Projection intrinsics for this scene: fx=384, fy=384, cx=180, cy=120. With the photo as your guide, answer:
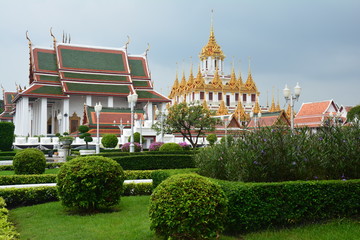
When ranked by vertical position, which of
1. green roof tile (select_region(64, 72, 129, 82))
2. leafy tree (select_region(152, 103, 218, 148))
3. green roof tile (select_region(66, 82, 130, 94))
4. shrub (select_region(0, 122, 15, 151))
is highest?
green roof tile (select_region(64, 72, 129, 82))

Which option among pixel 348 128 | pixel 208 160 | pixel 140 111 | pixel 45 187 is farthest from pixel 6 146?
pixel 348 128

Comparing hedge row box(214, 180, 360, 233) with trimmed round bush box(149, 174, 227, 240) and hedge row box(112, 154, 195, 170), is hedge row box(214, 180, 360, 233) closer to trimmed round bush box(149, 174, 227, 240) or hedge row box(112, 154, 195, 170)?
trimmed round bush box(149, 174, 227, 240)

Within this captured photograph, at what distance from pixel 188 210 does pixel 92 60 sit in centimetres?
4569

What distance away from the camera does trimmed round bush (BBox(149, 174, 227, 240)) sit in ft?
18.0

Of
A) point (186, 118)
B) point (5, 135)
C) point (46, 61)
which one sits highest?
point (46, 61)

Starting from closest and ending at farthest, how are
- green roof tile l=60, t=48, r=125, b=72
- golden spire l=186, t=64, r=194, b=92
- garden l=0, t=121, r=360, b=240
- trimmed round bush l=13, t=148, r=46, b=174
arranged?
garden l=0, t=121, r=360, b=240, trimmed round bush l=13, t=148, r=46, b=174, green roof tile l=60, t=48, r=125, b=72, golden spire l=186, t=64, r=194, b=92

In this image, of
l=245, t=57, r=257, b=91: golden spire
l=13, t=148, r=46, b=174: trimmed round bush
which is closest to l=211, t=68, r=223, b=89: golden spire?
l=245, t=57, r=257, b=91: golden spire

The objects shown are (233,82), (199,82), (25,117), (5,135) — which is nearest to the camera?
(5,135)

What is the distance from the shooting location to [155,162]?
16625 mm

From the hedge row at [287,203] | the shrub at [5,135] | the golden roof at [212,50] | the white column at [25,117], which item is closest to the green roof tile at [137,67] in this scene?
the white column at [25,117]

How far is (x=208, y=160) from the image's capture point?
8.38 m

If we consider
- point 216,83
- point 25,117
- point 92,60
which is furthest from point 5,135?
point 216,83

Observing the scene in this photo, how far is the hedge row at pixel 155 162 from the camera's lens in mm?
16078

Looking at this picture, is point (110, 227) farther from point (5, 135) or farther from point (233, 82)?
point (233, 82)
